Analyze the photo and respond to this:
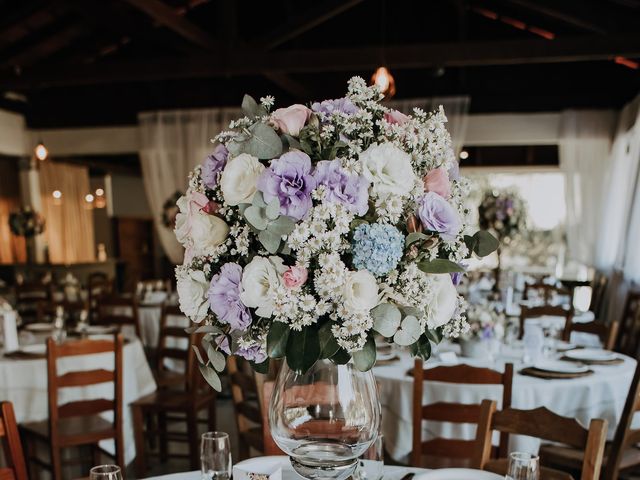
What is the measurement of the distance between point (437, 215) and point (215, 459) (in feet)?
2.72

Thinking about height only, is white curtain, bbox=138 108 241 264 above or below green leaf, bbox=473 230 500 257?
above

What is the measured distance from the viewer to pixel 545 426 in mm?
1957

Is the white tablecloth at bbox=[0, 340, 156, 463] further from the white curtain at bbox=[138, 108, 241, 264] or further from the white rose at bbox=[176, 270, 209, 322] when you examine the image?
the white curtain at bbox=[138, 108, 241, 264]

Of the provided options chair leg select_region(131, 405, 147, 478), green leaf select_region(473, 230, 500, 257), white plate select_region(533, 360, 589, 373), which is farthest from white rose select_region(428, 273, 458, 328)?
chair leg select_region(131, 405, 147, 478)

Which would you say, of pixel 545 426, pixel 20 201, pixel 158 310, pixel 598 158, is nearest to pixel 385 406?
pixel 545 426

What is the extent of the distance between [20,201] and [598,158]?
9.76 meters

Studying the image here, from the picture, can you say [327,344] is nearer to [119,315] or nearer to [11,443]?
[11,443]

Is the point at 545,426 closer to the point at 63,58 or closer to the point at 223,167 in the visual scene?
the point at 223,167

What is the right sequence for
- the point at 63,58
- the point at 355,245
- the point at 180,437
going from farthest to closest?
the point at 63,58 < the point at 180,437 < the point at 355,245

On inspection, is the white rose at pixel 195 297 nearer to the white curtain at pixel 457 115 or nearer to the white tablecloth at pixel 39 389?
the white tablecloth at pixel 39 389

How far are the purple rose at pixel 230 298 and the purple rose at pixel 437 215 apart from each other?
Result: 0.39 meters

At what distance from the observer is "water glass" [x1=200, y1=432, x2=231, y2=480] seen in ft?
5.09

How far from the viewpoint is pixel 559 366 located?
3277mm

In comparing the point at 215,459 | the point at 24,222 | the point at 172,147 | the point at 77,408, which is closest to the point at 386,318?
the point at 215,459
